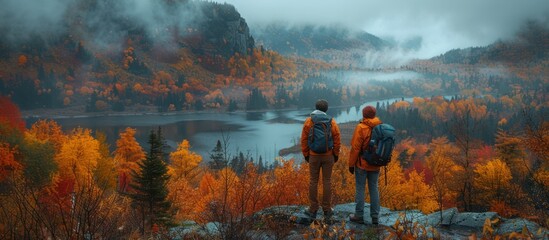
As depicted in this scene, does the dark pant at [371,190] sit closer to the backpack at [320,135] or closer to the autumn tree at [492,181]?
the backpack at [320,135]

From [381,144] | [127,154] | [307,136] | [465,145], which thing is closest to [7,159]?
[127,154]

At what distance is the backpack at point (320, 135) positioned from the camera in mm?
6723

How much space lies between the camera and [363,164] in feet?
22.0

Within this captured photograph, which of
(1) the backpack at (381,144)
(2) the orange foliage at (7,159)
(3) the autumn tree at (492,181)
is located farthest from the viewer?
(3) the autumn tree at (492,181)

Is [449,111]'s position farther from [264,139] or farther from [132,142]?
[132,142]

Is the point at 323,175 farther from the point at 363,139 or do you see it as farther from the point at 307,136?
the point at 363,139

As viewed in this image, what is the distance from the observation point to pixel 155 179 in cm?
1758

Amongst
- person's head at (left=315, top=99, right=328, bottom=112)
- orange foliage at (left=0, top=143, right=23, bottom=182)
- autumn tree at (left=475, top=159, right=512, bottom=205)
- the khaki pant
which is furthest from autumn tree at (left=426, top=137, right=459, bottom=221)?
orange foliage at (left=0, top=143, right=23, bottom=182)

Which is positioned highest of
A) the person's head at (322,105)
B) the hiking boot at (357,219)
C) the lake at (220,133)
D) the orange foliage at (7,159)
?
the person's head at (322,105)

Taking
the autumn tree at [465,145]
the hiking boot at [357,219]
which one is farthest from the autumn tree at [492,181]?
the hiking boot at [357,219]

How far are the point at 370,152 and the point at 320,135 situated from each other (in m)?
0.96

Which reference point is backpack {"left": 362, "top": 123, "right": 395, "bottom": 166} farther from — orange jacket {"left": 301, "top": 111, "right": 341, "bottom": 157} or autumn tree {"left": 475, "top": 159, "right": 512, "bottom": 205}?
autumn tree {"left": 475, "top": 159, "right": 512, "bottom": 205}

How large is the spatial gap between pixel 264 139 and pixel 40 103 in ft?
418

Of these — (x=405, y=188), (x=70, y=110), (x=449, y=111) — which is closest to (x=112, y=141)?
(x=405, y=188)
